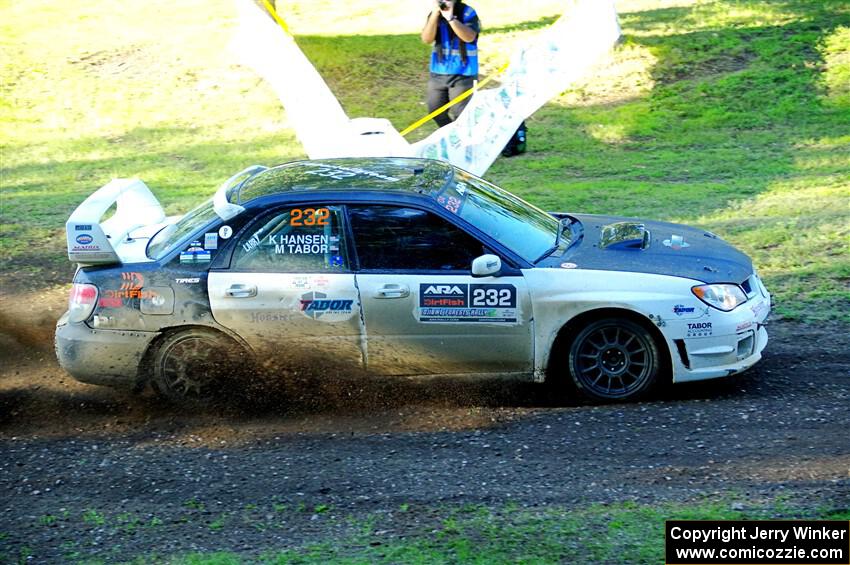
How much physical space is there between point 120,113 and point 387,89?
3.97m

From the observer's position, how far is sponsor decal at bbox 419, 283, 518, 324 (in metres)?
6.85

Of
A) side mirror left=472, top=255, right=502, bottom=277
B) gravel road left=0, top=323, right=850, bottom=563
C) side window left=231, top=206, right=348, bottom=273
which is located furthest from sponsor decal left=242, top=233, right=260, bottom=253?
side mirror left=472, top=255, right=502, bottom=277

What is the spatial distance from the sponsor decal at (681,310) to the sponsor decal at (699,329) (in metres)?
0.08

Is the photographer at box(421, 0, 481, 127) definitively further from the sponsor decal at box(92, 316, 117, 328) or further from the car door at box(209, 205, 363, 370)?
the sponsor decal at box(92, 316, 117, 328)

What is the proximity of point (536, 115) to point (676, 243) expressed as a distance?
848cm

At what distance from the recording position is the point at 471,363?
6953mm

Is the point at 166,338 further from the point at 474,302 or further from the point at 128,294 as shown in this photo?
the point at 474,302

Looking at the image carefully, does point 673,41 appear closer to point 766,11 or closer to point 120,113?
point 766,11

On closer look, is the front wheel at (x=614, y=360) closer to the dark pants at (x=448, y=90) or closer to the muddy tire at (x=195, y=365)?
the muddy tire at (x=195, y=365)

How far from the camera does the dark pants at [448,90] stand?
1241 centimetres

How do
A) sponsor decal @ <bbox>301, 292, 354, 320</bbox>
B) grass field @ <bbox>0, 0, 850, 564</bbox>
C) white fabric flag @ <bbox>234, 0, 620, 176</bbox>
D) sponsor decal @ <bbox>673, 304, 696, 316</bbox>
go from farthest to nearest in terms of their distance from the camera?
white fabric flag @ <bbox>234, 0, 620, 176</bbox> < grass field @ <bbox>0, 0, 850, 564</bbox> < sponsor decal @ <bbox>301, 292, 354, 320</bbox> < sponsor decal @ <bbox>673, 304, 696, 316</bbox>

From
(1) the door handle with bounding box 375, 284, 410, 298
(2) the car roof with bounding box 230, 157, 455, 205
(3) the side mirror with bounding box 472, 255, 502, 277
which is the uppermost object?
(2) the car roof with bounding box 230, 157, 455, 205

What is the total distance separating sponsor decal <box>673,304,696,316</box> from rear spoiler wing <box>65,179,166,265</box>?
355 centimetres

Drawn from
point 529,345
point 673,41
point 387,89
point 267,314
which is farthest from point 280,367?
point 673,41
